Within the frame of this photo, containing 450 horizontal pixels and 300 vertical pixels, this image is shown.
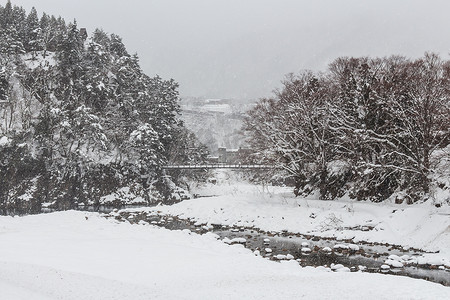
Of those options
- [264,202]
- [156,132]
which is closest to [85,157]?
[156,132]

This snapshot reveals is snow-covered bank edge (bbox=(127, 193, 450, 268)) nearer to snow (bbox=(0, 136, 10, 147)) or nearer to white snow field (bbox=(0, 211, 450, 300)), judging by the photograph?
white snow field (bbox=(0, 211, 450, 300))

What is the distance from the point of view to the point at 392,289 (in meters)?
9.12

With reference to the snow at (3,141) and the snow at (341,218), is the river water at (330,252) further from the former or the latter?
the snow at (3,141)

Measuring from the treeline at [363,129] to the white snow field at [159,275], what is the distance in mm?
11938

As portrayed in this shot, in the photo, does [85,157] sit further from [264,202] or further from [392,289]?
[392,289]

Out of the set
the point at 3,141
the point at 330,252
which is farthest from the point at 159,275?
the point at 3,141

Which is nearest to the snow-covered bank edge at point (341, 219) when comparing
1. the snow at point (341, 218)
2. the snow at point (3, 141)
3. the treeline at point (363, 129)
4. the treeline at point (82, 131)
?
the snow at point (341, 218)

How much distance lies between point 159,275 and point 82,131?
4203 cm

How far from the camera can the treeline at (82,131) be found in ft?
148

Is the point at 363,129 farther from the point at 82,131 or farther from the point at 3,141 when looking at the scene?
the point at 3,141

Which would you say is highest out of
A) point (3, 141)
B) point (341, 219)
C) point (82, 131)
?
point (82, 131)

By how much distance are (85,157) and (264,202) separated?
29.2m

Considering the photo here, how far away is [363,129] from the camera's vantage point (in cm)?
2378

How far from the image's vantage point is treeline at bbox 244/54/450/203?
2064cm
